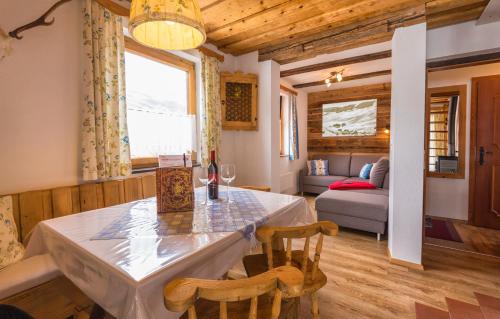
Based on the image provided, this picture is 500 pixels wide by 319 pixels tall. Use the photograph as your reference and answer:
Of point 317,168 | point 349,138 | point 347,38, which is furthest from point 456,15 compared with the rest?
point 317,168

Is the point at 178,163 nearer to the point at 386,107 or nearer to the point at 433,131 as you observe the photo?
the point at 433,131

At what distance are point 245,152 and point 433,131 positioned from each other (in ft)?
9.91

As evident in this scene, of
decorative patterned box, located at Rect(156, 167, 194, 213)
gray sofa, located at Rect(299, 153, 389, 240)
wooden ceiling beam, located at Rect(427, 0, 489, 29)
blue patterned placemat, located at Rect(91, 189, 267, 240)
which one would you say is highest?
wooden ceiling beam, located at Rect(427, 0, 489, 29)

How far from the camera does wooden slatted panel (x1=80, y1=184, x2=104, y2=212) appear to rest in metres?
1.78

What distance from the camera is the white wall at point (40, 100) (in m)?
1.49

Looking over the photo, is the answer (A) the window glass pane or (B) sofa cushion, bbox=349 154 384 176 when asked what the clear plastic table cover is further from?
(B) sofa cushion, bbox=349 154 384 176

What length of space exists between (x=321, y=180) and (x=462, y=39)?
321 cm

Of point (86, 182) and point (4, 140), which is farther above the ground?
point (4, 140)

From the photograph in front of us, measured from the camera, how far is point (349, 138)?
5.34 m

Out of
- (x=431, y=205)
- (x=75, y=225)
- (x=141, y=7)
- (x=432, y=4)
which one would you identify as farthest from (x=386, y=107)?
(x=75, y=225)

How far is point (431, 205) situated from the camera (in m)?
3.62

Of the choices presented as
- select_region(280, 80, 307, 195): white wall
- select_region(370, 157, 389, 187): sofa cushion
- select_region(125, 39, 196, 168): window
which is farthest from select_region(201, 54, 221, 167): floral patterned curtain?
select_region(370, 157, 389, 187): sofa cushion

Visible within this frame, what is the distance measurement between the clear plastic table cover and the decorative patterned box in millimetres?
139

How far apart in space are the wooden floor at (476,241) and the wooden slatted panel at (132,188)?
327 cm
